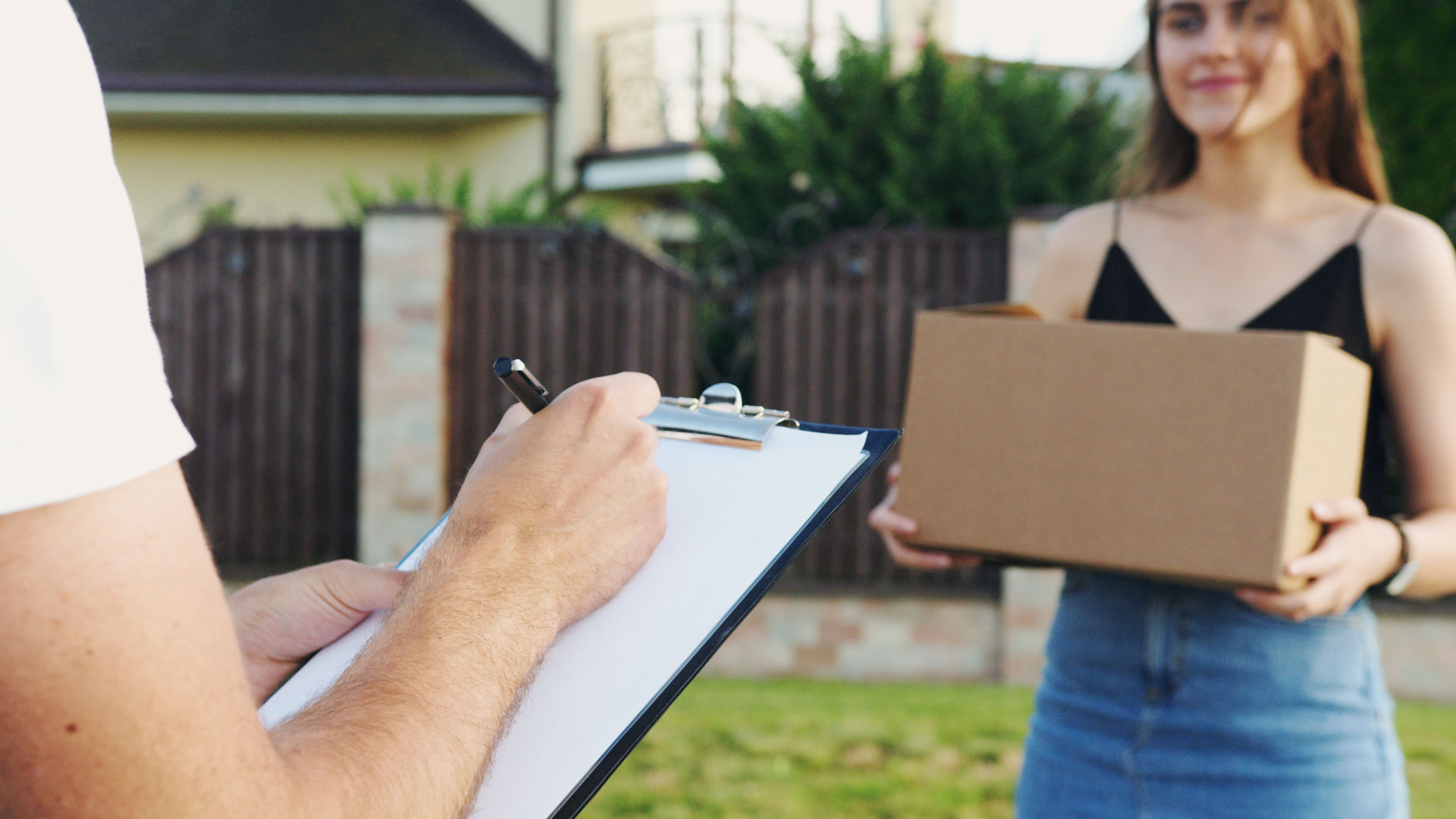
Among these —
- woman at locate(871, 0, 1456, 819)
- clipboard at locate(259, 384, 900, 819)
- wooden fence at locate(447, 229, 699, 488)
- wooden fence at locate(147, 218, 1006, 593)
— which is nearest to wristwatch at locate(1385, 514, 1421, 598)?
woman at locate(871, 0, 1456, 819)

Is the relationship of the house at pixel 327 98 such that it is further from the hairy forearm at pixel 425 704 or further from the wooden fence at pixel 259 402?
the hairy forearm at pixel 425 704

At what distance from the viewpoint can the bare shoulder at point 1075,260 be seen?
6.01ft

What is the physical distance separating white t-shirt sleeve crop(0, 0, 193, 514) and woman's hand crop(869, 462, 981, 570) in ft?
3.80

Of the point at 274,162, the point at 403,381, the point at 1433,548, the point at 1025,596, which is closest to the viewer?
the point at 1433,548

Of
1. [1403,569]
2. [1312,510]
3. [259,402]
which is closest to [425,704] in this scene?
[1312,510]

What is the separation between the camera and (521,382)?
3.00 feet

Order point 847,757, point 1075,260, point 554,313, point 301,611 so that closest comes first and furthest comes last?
point 301,611
point 1075,260
point 847,757
point 554,313

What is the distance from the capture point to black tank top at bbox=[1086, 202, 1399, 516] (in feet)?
5.13

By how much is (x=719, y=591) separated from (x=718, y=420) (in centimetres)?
19

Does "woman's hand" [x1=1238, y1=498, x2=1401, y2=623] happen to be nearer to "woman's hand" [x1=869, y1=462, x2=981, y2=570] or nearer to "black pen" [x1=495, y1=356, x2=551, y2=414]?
"woman's hand" [x1=869, y1=462, x2=981, y2=570]

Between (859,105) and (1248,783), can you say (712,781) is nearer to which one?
(1248,783)

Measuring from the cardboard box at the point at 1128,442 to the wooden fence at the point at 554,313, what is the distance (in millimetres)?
4354

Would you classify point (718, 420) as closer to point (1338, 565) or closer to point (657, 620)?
point (657, 620)

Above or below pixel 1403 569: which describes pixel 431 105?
above
